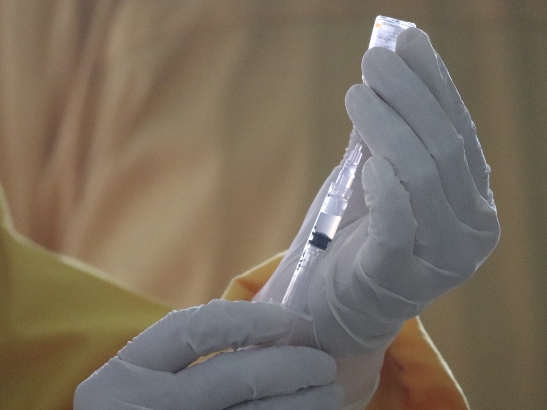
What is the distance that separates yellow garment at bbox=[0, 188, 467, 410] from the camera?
547 millimetres

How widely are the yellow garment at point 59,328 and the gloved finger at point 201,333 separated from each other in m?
0.09

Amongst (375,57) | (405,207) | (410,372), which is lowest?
(410,372)

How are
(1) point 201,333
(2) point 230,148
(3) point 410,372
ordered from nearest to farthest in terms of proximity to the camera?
(1) point 201,333, (3) point 410,372, (2) point 230,148

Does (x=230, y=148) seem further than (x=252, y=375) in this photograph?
Yes

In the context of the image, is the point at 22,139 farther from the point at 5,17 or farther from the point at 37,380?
the point at 37,380

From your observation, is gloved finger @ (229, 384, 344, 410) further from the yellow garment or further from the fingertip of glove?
the fingertip of glove

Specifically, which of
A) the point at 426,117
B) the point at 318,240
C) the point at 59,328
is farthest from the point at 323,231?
the point at 59,328

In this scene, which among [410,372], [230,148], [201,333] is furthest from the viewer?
[230,148]

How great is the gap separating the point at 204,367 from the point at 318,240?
16 centimetres

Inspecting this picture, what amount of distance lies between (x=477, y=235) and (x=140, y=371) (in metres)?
0.33

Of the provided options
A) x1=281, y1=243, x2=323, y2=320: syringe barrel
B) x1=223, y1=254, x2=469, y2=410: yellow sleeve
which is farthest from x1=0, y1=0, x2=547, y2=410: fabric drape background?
x1=281, y1=243, x2=323, y2=320: syringe barrel

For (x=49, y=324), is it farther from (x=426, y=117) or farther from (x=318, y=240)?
(x=426, y=117)

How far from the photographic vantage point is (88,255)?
97cm

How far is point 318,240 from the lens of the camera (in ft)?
1.82
